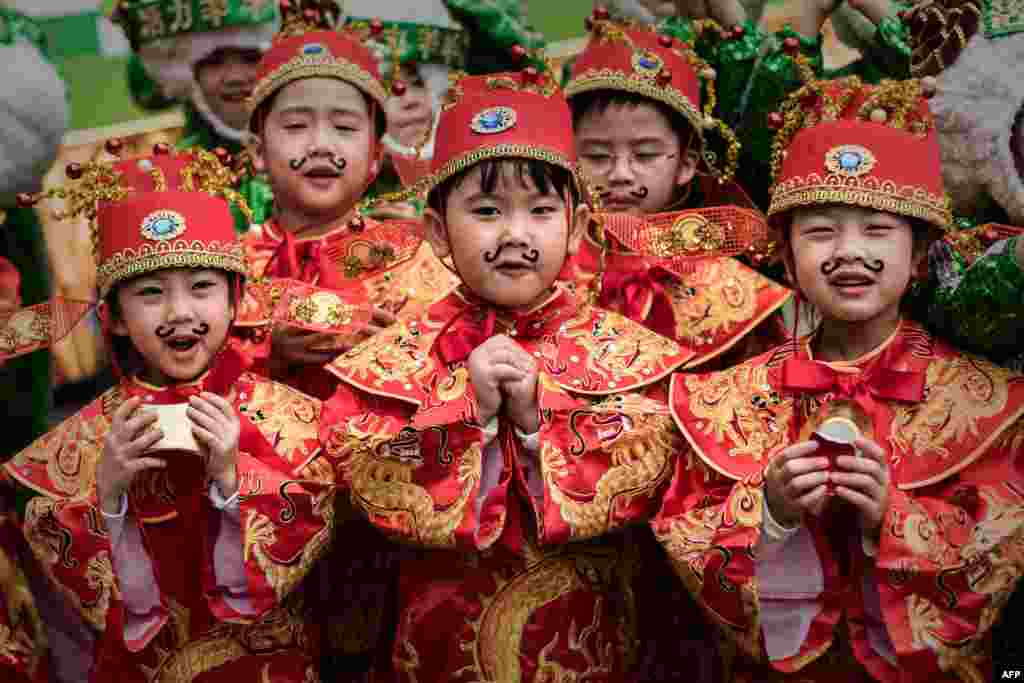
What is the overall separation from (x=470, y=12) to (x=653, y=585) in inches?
102

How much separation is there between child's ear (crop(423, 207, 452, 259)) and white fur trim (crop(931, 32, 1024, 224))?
51.0 inches

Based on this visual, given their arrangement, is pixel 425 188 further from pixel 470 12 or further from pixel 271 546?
pixel 470 12

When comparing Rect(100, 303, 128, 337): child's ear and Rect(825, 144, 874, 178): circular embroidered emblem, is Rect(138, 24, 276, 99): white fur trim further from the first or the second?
Rect(825, 144, 874, 178): circular embroidered emblem

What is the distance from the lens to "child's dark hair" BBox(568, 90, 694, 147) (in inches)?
171

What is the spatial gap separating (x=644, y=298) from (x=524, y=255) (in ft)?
2.37

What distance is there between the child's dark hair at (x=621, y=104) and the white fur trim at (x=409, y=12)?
4.75ft

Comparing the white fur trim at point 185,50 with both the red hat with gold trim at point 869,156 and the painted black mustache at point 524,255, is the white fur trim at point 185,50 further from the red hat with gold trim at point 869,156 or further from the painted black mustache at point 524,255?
the red hat with gold trim at point 869,156

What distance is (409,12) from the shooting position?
5.86 m

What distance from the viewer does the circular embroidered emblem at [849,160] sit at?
337 centimetres

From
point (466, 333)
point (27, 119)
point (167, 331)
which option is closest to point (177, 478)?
point (167, 331)

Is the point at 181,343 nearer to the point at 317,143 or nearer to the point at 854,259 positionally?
the point at 317,143

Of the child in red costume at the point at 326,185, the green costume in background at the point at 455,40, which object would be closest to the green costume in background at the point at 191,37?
the green costume in background at the point at 455,40

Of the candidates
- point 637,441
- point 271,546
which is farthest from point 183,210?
point 637,441

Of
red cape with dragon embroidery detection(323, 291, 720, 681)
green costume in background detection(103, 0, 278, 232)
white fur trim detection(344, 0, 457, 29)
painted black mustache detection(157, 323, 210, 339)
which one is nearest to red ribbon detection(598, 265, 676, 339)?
red cape with dragon embroidery detection(323, 291, 720, 681)
